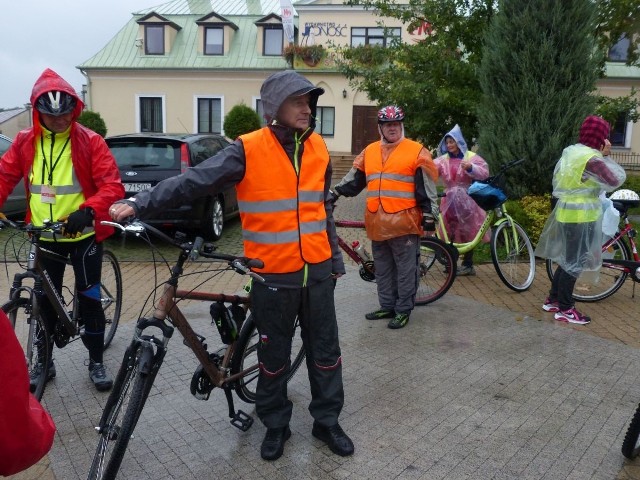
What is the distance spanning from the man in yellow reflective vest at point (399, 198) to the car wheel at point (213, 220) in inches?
158

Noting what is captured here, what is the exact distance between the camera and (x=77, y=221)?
334 centimetres

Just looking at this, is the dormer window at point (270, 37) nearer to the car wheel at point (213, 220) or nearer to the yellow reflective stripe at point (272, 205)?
the car wheel at point (213, 220)

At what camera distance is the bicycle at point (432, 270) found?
19.4ft

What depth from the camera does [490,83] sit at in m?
9.43

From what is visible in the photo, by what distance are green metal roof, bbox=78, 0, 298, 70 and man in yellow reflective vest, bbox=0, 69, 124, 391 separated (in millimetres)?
25042

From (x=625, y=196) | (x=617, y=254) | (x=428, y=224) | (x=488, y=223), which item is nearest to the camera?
(x=428, y=224)

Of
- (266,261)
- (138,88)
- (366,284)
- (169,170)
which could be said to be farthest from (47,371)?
(138,88)

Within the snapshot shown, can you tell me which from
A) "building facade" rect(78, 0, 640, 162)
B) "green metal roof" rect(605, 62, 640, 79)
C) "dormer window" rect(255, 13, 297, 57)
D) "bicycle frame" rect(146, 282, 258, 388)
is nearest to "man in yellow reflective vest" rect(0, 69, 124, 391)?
"bicycle frame" rect(146, 282, 258, 388)

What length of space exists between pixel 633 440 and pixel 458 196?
4113mm

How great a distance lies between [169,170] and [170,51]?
2257cm

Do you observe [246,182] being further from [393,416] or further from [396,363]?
[396,363]

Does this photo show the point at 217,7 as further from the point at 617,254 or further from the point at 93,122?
the point at 617,254

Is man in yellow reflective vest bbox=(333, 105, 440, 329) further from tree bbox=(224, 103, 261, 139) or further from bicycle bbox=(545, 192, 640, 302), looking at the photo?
tree bbox=(224, 103, 261, 139)

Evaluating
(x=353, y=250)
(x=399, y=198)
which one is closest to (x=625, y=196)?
(x=399, y=198)
